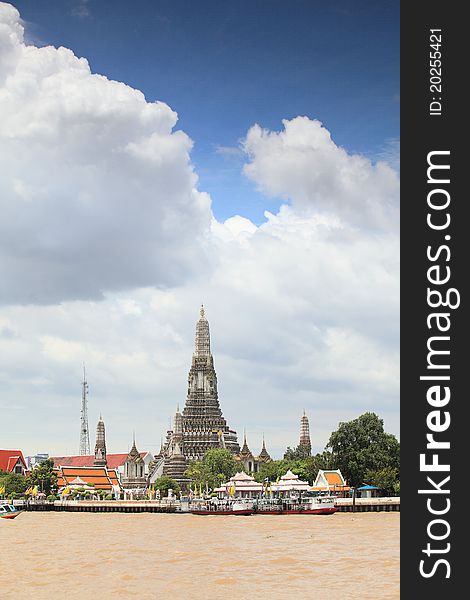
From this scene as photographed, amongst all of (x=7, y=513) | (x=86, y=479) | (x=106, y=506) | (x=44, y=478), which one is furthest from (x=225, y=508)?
(x=86, y=479)

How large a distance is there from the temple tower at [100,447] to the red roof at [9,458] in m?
12.5

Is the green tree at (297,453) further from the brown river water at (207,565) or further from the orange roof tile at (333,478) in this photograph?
the brown river water at (207,565)

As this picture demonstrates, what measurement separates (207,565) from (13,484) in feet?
293

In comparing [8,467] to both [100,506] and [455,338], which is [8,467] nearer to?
[100,506]

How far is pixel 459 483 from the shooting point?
44.5 ft

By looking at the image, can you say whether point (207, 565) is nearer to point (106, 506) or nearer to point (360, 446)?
point (360, 446)

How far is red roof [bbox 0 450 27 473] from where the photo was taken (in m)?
134

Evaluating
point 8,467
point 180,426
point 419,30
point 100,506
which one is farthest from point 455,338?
point 8,467

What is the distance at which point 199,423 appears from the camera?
12775cm

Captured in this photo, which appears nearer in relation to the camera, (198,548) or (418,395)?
(418,395)

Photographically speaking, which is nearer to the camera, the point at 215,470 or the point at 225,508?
the point at 225,508

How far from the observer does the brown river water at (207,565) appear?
77.4 feet

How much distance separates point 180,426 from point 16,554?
93.2 m

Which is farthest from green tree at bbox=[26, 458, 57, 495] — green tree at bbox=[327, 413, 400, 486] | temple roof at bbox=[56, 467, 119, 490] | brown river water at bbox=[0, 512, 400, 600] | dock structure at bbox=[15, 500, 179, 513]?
brown river water at bbox=[0, 512, 400, 600]
